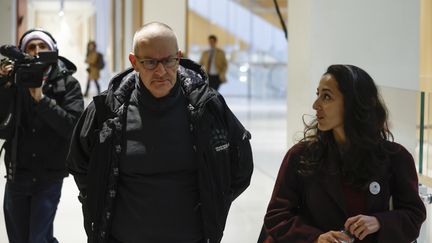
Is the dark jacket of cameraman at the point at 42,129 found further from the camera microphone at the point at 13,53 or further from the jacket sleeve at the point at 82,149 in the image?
the jacket sleeve at the point at 82,149

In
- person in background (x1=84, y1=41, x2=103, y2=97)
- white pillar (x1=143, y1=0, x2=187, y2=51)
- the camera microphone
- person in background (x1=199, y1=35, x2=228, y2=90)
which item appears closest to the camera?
the camera microphone

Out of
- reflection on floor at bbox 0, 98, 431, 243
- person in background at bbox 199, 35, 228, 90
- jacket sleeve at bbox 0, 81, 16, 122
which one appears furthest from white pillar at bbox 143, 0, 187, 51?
jacket sleeve at bbox 0, 81, 16, 122

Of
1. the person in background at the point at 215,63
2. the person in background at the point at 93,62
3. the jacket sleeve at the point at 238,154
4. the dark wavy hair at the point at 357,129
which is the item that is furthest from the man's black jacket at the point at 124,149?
the person in background at the point at 93,62

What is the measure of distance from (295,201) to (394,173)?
1.19 ft

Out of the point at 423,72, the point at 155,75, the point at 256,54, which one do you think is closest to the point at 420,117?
Answer: the point at 155,75

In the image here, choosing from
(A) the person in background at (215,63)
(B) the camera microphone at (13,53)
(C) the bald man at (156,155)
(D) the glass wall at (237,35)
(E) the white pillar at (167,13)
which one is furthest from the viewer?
(D) the glass wall at (237,35)

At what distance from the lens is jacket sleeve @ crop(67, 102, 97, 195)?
3.10 meters

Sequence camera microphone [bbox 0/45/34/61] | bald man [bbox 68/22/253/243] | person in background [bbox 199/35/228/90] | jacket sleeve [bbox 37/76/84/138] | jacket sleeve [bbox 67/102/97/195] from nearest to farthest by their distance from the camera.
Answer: bald man [bbox 68/22/253/243] < jacket sleeve [bbox 67/102/97/195] < camera microphone [bbox 0/45/34/61] < jacket sleeve [bbox 37/76/84/138] < person in background [bbox 199/35/228/90]

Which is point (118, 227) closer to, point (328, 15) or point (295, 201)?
point (295, 201)

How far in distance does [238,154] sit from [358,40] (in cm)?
413

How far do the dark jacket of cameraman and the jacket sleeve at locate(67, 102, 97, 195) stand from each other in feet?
4.13

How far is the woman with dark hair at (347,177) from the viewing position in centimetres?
281

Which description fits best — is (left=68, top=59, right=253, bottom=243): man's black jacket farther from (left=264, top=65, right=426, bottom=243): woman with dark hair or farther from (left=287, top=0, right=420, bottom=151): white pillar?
(left=287, top=0, right=420, bottom=151): white pillar

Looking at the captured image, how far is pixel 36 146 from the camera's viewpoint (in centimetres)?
453
